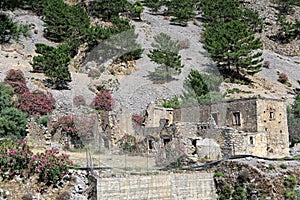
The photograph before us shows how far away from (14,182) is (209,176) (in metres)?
6.51

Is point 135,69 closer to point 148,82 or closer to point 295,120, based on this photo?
point 148,82

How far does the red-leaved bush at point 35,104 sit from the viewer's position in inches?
956

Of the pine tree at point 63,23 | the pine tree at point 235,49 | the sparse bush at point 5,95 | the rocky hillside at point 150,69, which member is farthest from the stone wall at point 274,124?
the pine tree at point 63,23

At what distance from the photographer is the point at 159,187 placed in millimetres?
12359

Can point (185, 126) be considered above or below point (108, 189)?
above

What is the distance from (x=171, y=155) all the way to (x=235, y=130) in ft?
11.0

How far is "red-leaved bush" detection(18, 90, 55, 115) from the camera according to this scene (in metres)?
24.3

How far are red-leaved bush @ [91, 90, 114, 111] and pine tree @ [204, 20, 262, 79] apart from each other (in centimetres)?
1396

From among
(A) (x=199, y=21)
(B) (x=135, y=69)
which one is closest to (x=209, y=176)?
(B) (x=135, y=69)

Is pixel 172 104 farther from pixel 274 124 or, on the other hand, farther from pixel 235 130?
pixel 235 130

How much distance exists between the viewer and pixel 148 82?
32531 mm

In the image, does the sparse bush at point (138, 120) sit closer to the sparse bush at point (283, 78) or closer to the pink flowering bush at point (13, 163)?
the pink flowering bush at point (13, 163)

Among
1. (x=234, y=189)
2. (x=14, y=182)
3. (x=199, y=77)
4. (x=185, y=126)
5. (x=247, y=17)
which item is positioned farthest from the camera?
(x=247, y=17)

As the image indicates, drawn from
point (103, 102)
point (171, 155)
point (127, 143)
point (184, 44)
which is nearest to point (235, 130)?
point (171, 155)
